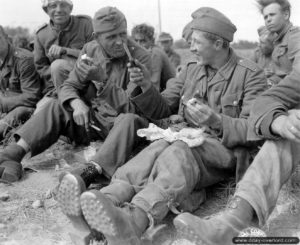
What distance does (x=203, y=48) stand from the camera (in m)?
3.80

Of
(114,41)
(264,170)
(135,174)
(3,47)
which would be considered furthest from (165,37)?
(264,170)

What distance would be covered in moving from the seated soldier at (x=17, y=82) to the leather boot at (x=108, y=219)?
138 inches

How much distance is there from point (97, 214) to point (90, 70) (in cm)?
193

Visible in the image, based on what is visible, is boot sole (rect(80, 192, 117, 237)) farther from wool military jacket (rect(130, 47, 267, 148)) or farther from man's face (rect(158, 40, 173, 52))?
man's face (rect(158, 40, 173, 52))

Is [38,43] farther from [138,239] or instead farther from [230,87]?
[138,239]

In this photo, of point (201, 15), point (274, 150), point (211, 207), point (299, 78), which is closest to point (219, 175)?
point (211, 207)

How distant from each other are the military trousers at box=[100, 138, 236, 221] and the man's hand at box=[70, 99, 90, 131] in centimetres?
125

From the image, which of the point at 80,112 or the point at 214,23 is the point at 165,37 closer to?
the point at 80,112

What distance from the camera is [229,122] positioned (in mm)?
3449

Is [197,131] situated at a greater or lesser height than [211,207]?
greater

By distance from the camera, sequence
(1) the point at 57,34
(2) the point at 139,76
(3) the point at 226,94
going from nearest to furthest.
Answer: (3) the point at 226,94
(2) the point at 139,76
(1) the point at 57,34

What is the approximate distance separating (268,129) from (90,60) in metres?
2.01

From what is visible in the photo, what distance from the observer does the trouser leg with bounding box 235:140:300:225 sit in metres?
2.82

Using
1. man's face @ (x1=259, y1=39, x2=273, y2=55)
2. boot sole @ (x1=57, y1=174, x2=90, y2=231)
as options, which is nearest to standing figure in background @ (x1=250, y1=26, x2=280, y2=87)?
man's face @ (x1=259, y1=39, x2=273, y2=55)
